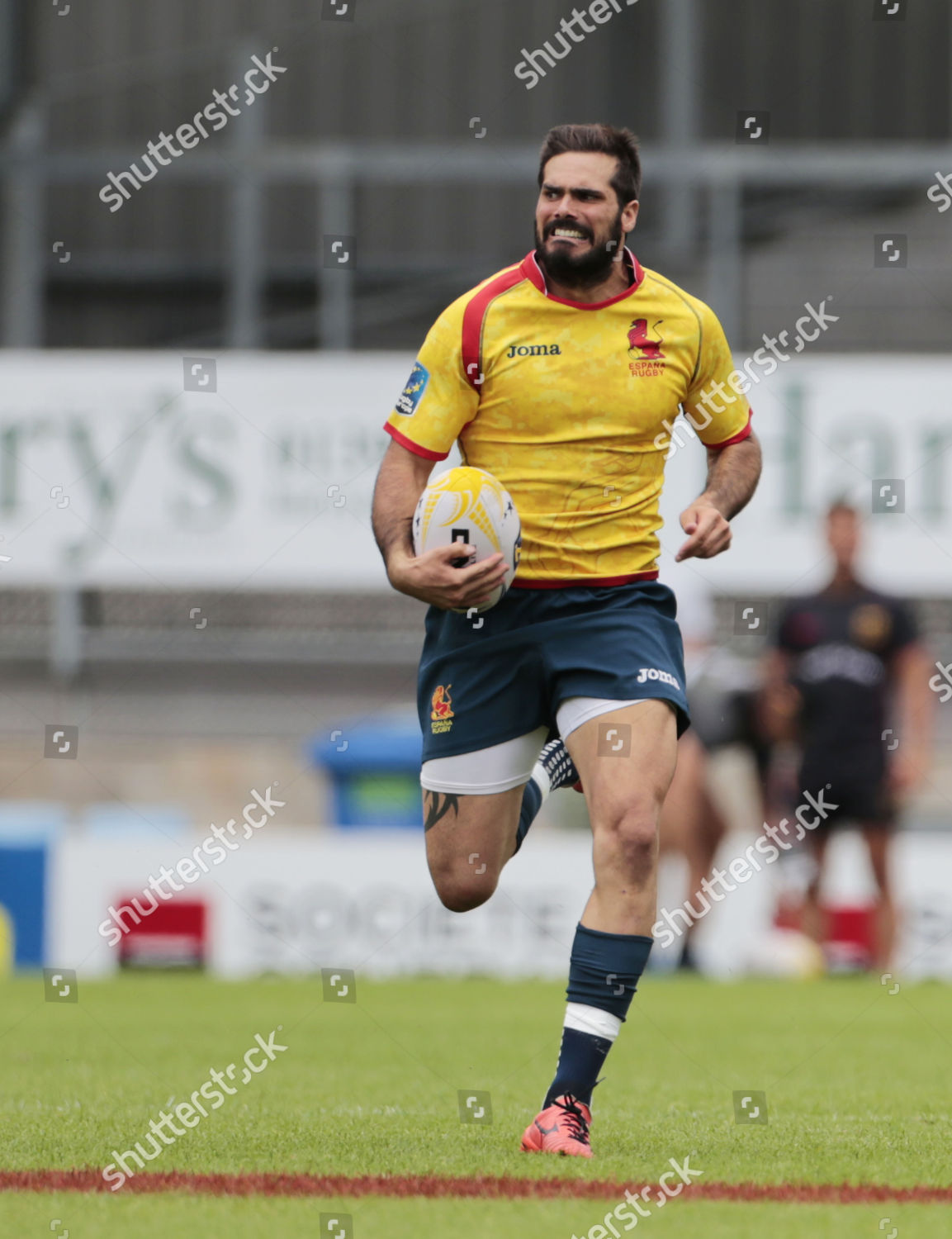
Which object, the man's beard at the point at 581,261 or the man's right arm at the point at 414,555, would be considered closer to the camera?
the man's right arm at the point at 414,555

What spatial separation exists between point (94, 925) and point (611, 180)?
7.57 meters

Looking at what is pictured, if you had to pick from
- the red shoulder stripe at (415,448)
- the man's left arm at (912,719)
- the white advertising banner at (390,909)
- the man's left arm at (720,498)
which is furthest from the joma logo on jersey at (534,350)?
the white advertising banner at (390,909)

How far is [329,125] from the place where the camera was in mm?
18391

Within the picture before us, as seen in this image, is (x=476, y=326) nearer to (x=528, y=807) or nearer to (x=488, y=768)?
(x=488, y=768)

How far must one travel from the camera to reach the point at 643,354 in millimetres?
5242

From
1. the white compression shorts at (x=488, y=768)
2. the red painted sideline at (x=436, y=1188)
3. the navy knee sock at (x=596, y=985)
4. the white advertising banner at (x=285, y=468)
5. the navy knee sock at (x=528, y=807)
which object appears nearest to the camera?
the red painted sideline at (x=436, y=1188)

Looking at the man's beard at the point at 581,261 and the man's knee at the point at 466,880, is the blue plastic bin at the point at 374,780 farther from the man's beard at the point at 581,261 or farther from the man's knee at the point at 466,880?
the man's beard at the point at 581,261

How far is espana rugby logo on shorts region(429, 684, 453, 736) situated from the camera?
17.5ft

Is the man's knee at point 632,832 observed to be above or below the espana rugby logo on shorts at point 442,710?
below

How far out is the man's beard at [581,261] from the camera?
5.13m

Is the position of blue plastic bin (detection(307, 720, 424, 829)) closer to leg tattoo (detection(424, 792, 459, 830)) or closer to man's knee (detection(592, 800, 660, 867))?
leg tattoo (detection(424, 792, 459, 830))

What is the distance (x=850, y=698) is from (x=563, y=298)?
242 inches

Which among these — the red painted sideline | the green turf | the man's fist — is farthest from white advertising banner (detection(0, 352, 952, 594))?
the green turf

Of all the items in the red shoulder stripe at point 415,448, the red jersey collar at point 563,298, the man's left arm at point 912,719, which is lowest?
the man's left arm at point 912,719
